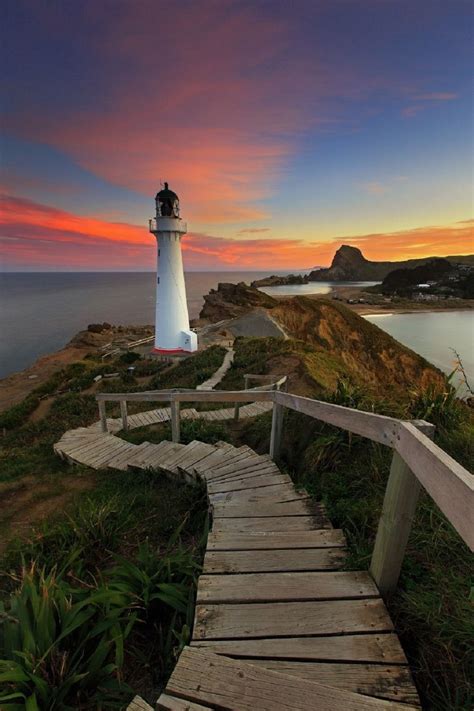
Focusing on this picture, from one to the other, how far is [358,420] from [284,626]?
139 cm

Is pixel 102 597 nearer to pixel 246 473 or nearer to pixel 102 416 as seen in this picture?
pixel 246 473

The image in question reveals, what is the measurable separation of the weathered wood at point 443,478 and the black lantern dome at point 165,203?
22.3m

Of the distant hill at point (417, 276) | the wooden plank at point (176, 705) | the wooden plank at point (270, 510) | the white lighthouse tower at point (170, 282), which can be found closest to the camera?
the wooden plank at point (176, 705)

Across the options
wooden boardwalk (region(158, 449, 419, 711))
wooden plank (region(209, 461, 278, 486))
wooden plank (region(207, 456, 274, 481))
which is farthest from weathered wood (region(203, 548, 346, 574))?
wooden plank (region(207, 456, 274, 481))

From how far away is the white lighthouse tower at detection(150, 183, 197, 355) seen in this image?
848 inches

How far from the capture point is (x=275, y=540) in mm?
2775

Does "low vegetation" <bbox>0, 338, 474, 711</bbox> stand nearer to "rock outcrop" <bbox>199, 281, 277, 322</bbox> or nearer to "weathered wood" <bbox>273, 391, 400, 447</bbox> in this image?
"weathered wood" <bbox>273, 391, 400, 447</bbox>

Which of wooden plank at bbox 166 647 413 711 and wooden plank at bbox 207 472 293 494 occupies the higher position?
wooden plank at bbox 166 647 413 711

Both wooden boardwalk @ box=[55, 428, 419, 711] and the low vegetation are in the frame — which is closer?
wooden boardwalk @ box=[55, 428, 419, 711]

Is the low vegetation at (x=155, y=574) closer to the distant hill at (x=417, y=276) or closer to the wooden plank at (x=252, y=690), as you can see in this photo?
the wooden plank at (x=252, y=690)

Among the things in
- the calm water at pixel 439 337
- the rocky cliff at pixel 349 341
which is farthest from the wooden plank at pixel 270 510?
the calm water at pixel 439 337

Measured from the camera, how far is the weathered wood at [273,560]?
2471 mm

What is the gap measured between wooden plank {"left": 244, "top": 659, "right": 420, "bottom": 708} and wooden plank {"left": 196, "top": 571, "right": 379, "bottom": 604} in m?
0.40

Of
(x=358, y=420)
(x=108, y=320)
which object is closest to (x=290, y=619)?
(x=358, y=420)
